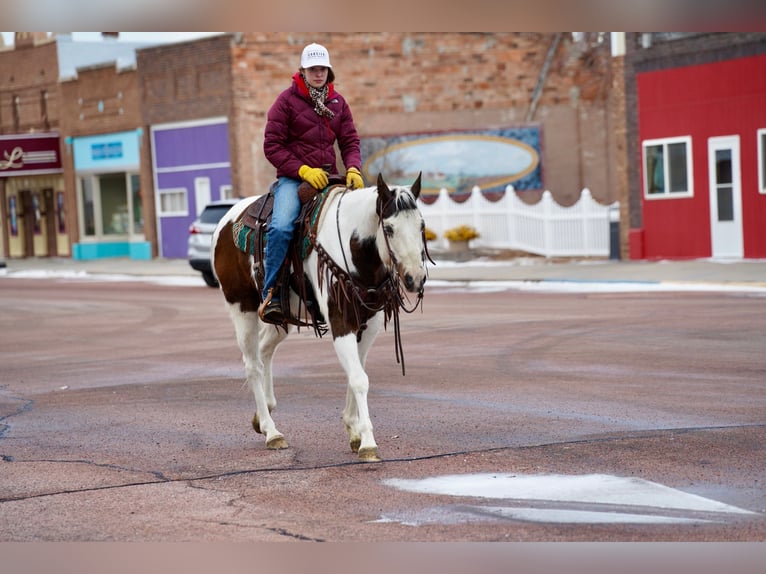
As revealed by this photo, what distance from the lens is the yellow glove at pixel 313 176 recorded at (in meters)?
8.53

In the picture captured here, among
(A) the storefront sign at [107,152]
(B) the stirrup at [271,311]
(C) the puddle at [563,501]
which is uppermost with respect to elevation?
(A) the storefront sign at [107,152]

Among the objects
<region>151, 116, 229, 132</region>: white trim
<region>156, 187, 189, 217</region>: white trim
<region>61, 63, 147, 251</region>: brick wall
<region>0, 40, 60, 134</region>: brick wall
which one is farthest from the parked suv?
<region>0, 40, 60, 134</region>: brick wall

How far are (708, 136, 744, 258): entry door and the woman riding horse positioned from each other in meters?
21.0

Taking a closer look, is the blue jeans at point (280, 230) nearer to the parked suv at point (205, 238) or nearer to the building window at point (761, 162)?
the parked suv at point (205, 238)

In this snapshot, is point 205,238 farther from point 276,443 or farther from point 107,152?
point 107,152

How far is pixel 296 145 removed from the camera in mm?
8820

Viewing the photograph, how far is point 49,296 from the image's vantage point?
2770cm

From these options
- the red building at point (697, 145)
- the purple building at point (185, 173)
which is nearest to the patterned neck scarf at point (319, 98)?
the red building at point (697, 145)

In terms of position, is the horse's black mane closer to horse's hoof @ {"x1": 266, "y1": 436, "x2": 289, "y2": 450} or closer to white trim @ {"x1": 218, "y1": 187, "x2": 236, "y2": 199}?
horse's hoof @ {"x1": 266, "y1": 436, "x2": 289, "y2": 450}

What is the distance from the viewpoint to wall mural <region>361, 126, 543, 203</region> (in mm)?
40344

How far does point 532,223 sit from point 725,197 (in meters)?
6.28

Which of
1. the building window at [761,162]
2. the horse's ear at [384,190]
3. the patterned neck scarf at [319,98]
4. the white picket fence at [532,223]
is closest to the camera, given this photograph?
the horse's ear at [384,190]

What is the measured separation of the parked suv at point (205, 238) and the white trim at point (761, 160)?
11455mm
